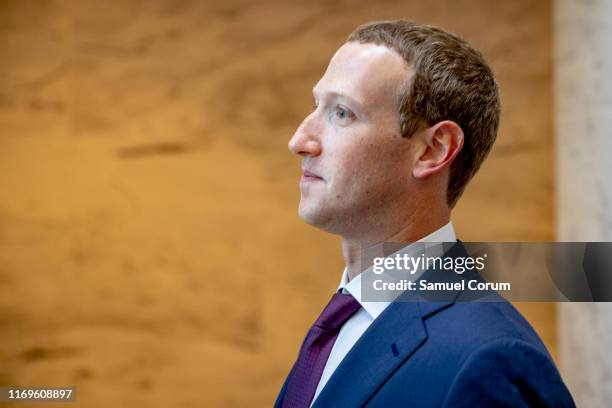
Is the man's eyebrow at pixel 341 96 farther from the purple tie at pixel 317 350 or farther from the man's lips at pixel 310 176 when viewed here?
the purple tie at pixel 317 350

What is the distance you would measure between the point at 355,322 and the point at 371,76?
48cm

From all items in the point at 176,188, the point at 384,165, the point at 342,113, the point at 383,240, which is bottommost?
the point at 383,240

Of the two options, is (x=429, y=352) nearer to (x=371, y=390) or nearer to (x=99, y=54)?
(x=371, y=390)

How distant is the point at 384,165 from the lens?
1.43m

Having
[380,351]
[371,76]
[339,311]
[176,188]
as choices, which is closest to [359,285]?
[339,311]

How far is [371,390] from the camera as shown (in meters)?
1.26

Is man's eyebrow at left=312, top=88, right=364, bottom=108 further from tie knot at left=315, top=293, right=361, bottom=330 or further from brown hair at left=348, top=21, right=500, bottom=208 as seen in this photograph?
tie knot at left=315, top=293, right=361, bottom=330

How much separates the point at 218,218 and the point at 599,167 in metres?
1.42

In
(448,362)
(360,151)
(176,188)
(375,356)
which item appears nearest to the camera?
(448,362)

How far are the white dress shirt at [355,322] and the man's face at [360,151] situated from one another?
10 cm

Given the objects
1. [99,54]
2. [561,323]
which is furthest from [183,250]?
[561,323]

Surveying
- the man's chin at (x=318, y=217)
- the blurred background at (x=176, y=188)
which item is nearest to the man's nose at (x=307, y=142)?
the man's chin at (x=318, y=217)

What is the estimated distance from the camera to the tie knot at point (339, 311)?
1.47 meters

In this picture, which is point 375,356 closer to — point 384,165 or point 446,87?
point 384,165
